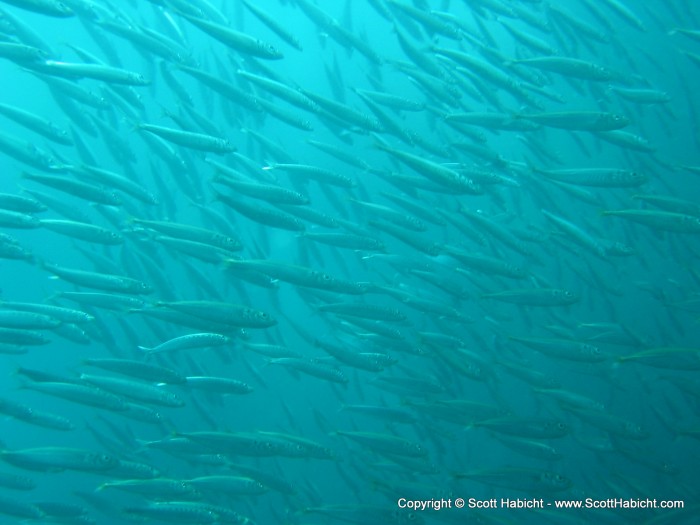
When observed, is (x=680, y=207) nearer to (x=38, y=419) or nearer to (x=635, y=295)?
(x=38, y=419)

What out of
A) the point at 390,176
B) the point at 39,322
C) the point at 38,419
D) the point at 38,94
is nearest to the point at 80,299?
the point at 39,322

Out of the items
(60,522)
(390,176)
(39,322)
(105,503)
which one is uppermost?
(390,176)

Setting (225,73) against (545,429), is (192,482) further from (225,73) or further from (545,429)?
(225,73)

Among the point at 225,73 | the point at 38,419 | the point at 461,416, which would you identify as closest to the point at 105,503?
the point at 38,419

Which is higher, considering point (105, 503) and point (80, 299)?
point (80, 299)

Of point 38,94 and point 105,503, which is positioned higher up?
point 38,94

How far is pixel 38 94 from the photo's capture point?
45.0 feet

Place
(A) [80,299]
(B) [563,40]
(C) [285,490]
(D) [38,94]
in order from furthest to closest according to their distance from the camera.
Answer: (D) [38,94]
(B) [563,40]
(C) [285,490]
(A) [80,299]

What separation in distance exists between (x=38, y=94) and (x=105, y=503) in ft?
38.3

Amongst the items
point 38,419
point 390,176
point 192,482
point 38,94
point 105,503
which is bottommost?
point 105,503

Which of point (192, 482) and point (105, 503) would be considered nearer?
Answer: point (192, 482)

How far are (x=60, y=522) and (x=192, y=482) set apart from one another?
6.14 feet

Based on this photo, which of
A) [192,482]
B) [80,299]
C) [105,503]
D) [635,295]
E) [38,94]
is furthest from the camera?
[635,295]

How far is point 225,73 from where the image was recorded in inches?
305
